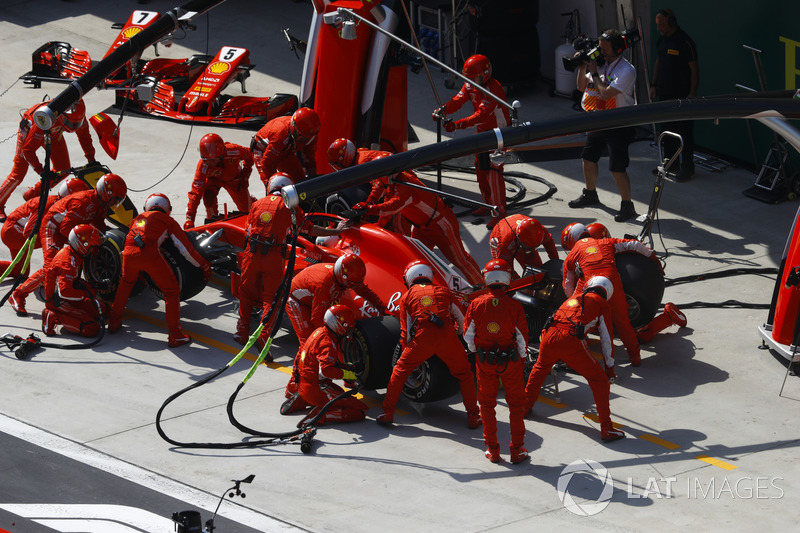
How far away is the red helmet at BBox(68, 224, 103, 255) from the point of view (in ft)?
39.7

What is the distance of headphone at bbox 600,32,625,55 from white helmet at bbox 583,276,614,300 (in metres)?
5.25

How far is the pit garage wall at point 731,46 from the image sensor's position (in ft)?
51.5

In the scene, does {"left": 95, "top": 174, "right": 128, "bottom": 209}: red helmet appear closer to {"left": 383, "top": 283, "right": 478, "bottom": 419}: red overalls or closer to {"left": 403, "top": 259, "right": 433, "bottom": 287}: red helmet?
{"left": 403, "top": 259, "right": 433, "bottom": 287}: red helmet

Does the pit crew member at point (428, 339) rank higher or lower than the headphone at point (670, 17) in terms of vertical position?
lower

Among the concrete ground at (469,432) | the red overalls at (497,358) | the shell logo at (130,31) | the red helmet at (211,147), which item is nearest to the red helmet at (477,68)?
the concrete ground at (469,432)

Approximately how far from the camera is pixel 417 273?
10.6 meters

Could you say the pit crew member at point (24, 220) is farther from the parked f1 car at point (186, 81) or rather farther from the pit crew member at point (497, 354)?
the pit crew member at point (497, 354)

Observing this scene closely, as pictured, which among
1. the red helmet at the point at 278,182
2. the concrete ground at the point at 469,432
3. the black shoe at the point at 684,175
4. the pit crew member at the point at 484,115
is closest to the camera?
the concrete ground at the point at 469,432

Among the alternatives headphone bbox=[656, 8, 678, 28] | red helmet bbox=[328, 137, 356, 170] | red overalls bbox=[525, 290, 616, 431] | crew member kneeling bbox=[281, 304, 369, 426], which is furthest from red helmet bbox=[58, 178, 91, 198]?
headphone bbox=[656, 8, 678, 28]

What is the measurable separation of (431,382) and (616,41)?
636 centimetres

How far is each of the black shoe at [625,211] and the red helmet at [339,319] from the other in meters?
5.58

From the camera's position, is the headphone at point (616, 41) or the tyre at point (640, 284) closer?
the tyre at point (640, 284)

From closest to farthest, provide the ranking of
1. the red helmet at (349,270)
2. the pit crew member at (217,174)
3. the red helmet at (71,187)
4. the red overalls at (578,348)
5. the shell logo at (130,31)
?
1. the red overalls at (578,348)
2. the red helmet at (349,270)
3. the red helmet at (71,187)
4. the pit crew member at (217,174)
5. the shell logo at (130,31)

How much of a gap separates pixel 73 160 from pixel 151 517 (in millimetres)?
9697
